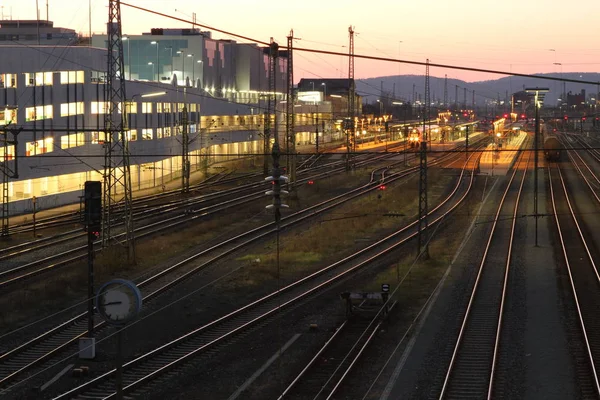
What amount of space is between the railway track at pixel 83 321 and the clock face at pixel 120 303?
17.6ft

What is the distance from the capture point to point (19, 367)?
14438mm

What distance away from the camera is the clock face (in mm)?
9016

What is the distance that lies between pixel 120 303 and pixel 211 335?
7.83 m

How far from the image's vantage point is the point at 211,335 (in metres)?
16.7

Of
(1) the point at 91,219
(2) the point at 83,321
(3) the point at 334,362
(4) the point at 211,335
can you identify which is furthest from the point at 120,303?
(2) the point at 83,321

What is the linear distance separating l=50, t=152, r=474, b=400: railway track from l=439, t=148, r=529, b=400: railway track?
11.9 ft

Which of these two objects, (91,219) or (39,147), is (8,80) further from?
(91,219)

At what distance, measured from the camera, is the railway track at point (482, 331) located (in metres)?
13.7

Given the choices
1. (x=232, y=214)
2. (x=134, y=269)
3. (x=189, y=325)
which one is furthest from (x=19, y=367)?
(x=232, y=214)

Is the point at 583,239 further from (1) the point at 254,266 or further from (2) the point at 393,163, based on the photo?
(2) the point at 393,163

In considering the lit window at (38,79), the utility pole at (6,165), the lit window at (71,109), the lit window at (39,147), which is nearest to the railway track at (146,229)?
the utility pole at (6,165)

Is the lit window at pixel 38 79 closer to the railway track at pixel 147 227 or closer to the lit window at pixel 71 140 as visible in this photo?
the lit window at pixel 71 140

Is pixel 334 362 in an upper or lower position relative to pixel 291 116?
lower

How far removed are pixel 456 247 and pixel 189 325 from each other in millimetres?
13228
